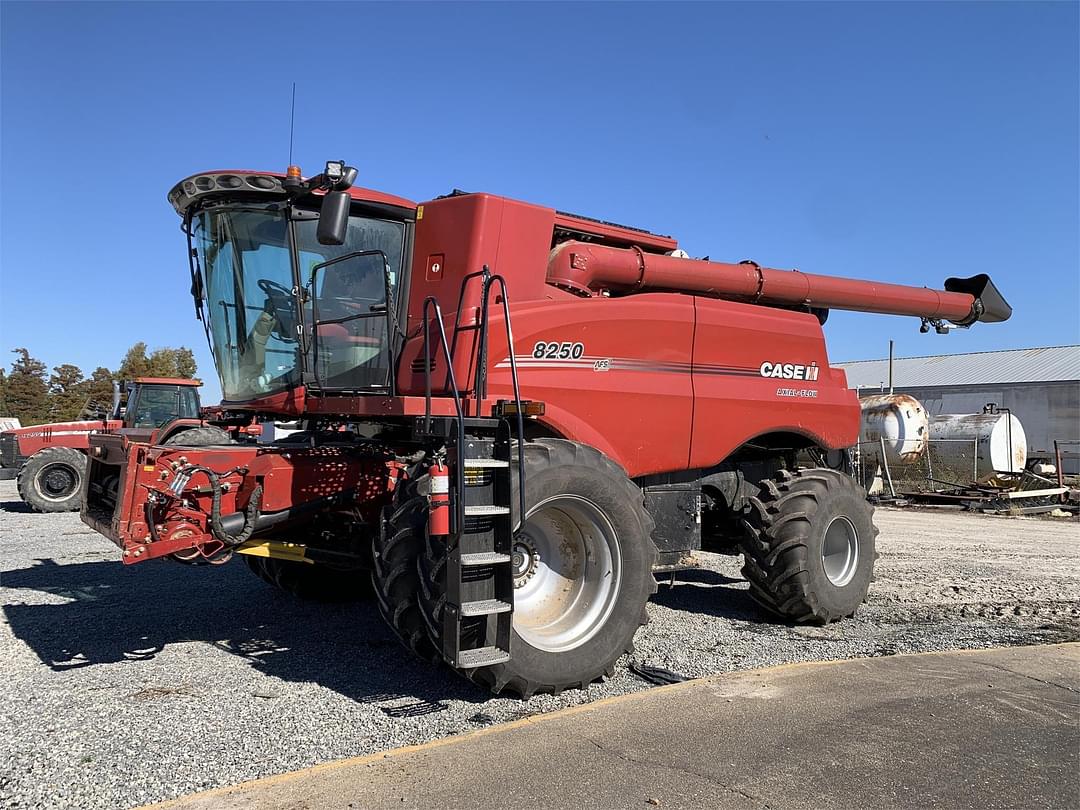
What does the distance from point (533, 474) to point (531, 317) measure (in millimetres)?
1240

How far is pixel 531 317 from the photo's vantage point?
17.7ft

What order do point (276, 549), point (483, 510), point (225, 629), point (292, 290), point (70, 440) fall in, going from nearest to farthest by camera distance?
point (483, 510), point (276, 549), point (292, 290), point (225, 629), point (70, 440)

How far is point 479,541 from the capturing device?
4367 millimetres

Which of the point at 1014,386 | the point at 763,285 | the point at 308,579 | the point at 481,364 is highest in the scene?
the point at 1014,386

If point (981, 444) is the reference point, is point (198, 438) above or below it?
below

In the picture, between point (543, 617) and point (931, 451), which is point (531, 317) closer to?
point (543, 617)

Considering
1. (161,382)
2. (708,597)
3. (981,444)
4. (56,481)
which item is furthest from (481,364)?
(981,444)

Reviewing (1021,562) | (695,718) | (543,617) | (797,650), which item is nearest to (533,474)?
(543,617)

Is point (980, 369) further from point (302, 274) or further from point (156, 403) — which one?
point (302, 274)

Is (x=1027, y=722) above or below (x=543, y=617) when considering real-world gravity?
below

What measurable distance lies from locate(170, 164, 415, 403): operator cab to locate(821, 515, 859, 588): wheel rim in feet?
13.0

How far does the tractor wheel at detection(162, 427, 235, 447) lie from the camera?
5.64 meters

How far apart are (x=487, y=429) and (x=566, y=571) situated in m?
1.08

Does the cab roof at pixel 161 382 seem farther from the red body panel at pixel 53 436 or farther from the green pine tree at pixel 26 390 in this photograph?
the green pine tree at pixel 26 390
